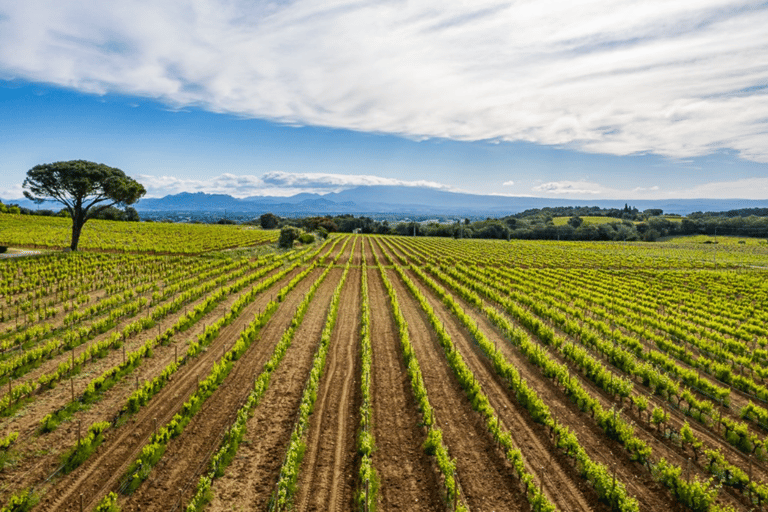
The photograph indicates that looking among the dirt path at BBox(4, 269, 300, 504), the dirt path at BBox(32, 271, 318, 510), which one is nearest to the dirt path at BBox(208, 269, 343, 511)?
the dirt path at BBox(32, 271, 318, 510)

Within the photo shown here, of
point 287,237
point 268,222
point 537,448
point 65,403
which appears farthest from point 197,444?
point 268,222

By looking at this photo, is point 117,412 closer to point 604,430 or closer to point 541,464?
point 541,464

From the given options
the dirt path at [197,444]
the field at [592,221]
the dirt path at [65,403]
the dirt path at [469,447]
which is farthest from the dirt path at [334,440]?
the field at [592,221]

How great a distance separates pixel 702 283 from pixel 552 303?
73.9ft

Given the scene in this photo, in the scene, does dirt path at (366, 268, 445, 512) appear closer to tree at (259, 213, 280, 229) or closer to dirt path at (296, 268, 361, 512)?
dirt path at (296, 268, 361, 512)

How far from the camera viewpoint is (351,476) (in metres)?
8.20

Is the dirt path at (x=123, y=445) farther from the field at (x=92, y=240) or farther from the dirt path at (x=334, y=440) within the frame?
the field at (x=92, y=240)

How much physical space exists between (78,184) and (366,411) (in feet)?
138

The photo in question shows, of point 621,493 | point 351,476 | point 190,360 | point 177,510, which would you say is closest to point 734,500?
point 621,493

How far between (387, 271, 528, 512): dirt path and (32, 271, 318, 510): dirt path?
22.3 ft

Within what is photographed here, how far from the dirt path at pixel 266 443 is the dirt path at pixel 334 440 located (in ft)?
2.09

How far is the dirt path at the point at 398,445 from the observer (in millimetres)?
7750

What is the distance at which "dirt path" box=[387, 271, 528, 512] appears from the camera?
25.6ft

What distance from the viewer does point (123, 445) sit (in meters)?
8.80
